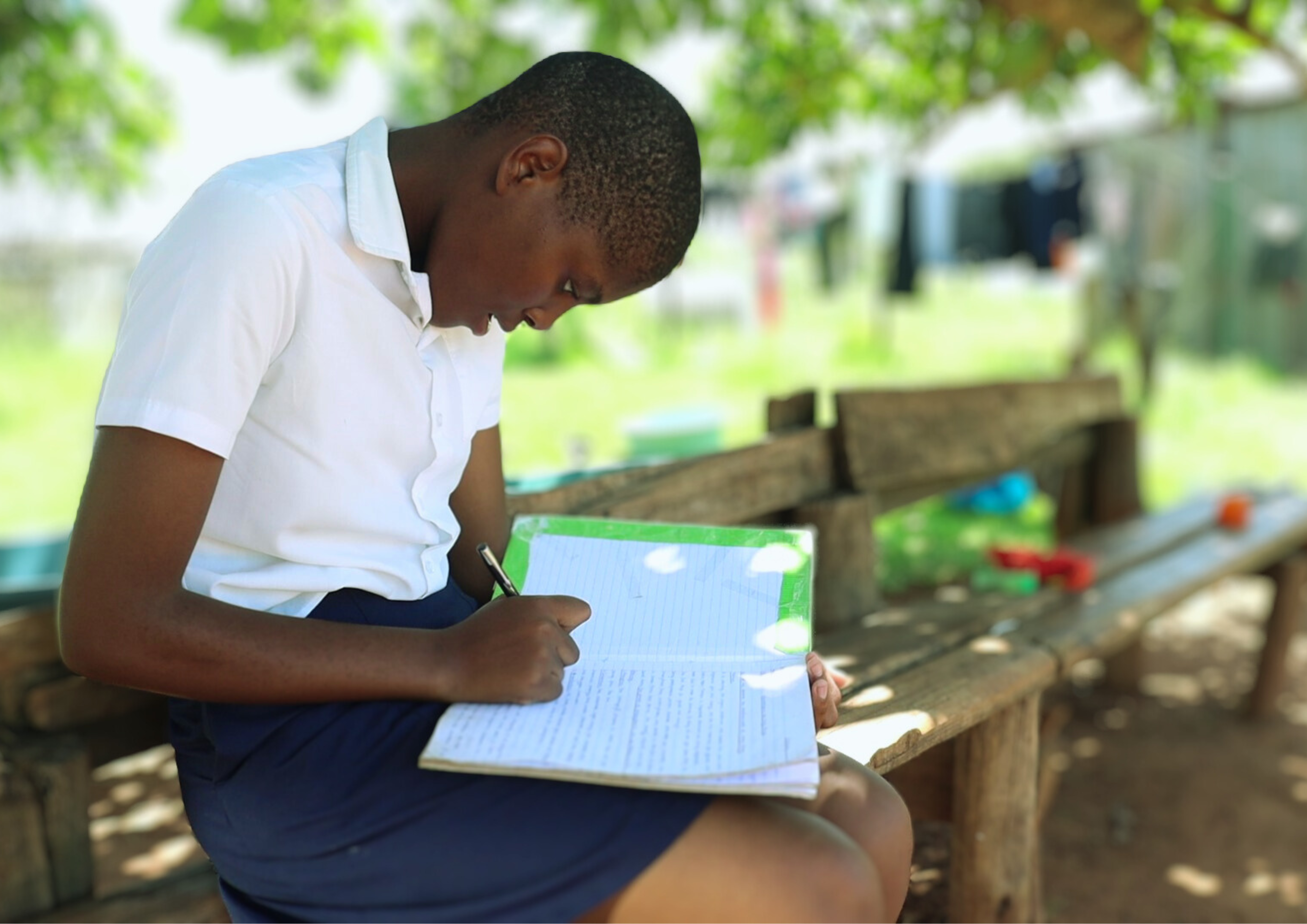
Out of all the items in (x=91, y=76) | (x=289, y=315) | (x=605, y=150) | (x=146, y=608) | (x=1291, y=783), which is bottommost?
(x=1291, y=783)

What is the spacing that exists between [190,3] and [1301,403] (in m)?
8.02

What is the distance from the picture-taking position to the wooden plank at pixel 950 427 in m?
2.80

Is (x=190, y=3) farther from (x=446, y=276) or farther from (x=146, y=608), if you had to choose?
(x=146, y=608)

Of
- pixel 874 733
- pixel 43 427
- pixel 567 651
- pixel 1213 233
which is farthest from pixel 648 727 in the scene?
pixel 1213 233

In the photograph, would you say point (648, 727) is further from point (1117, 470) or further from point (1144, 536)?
point (1117, 470)

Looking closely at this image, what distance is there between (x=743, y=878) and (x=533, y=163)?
0.87m

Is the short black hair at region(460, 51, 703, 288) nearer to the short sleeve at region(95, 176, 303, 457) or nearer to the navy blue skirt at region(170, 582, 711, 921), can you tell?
the short sleeve at region(95, 176, 303, 457)

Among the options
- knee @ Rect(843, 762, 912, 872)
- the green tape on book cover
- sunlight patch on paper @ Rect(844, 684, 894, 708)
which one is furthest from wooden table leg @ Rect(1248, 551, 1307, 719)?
knee @ Rect(843, 762, 912, 872)

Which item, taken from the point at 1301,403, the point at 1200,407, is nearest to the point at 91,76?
the point at 1200,407

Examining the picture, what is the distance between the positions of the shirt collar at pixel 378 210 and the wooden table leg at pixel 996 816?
1.37 meters

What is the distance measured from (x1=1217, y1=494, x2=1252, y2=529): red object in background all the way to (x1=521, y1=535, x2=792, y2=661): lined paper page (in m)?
2.87

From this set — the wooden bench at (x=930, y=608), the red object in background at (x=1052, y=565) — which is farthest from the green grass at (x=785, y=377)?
the red object in background at (x=1052, y=565)

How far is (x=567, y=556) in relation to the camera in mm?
1651

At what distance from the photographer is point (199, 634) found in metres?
1.17
